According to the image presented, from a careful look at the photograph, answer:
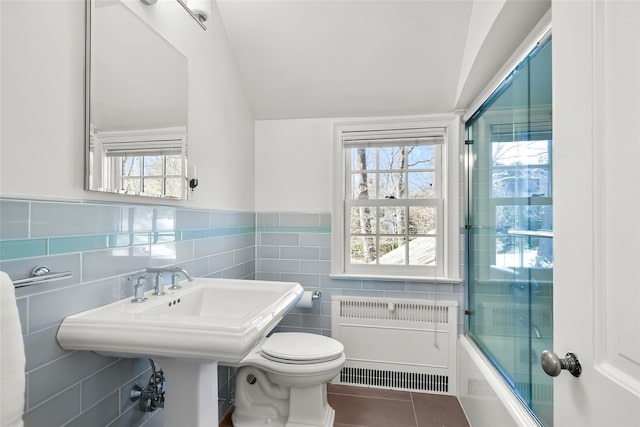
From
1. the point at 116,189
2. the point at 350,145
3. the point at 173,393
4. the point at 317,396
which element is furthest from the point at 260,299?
the point at 350,145

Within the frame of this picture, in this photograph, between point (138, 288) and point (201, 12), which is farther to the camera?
point (201, 12)

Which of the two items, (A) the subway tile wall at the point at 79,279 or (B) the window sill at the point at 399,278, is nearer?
(A) the subway tile wall at the point at 79,279

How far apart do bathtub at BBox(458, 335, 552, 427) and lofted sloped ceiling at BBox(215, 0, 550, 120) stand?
1556mm

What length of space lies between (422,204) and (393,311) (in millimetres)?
811

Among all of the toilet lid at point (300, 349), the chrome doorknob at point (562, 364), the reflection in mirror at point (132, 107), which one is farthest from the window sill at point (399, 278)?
the chrome doorknob at point (562, 364)

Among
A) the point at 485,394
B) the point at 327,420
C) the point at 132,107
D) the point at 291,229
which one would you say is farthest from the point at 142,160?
the point at 485,394

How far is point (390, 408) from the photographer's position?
Result: 2242 millimetres

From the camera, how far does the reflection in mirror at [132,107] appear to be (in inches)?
45.8

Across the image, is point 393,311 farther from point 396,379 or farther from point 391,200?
point 391,200

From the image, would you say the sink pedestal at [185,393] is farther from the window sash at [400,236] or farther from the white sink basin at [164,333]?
the window sash at [400,236]

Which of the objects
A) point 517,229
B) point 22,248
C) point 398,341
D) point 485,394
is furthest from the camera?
point 398,341

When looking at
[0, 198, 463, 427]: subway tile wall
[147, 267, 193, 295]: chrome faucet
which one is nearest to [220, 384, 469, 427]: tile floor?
[0, 198, 463, 427]: subway tile wall

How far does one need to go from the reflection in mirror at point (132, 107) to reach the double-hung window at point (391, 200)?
1.29 meters

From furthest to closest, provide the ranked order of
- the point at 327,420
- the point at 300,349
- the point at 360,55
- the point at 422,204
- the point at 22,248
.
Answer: the point at 422,204
the point at 360,55
the point at 327,420
the point at 300,349
the point at 22,248
